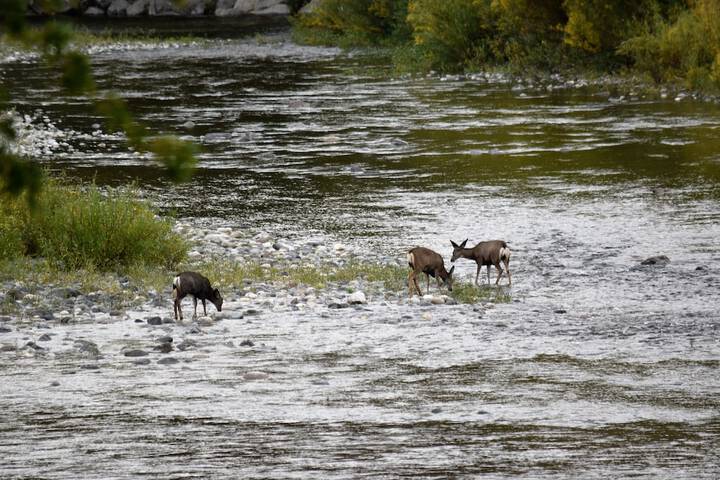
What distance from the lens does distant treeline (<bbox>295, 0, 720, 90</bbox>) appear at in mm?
32438

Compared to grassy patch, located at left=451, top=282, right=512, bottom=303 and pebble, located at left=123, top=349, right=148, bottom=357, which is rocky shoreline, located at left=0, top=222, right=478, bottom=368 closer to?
pebble, located at left=123, top=349, right=148, bottom=357

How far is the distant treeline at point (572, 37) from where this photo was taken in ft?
106

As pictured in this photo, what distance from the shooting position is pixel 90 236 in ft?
46.7

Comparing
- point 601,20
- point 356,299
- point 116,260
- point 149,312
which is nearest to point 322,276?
point 356,299

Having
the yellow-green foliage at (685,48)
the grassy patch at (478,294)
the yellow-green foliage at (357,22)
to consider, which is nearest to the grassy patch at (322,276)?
the grassy patch at (478,294)

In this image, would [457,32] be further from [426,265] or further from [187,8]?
[187,8]

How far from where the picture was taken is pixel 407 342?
37.5 ft

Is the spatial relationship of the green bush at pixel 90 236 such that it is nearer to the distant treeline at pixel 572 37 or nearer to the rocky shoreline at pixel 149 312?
the rocky shoreline at pixel 149 312

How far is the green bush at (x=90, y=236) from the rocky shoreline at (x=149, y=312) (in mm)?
470

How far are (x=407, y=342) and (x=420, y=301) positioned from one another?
64.1 inches

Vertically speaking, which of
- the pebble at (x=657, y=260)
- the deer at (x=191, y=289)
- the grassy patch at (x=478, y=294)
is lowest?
the grassy patch at (x=478, y=294)

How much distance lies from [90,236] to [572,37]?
2514cm

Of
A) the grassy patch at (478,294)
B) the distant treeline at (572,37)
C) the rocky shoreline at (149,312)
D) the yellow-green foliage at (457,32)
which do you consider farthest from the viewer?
the yellow-green foliage at (457,32)

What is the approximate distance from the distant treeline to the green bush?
773 inches
